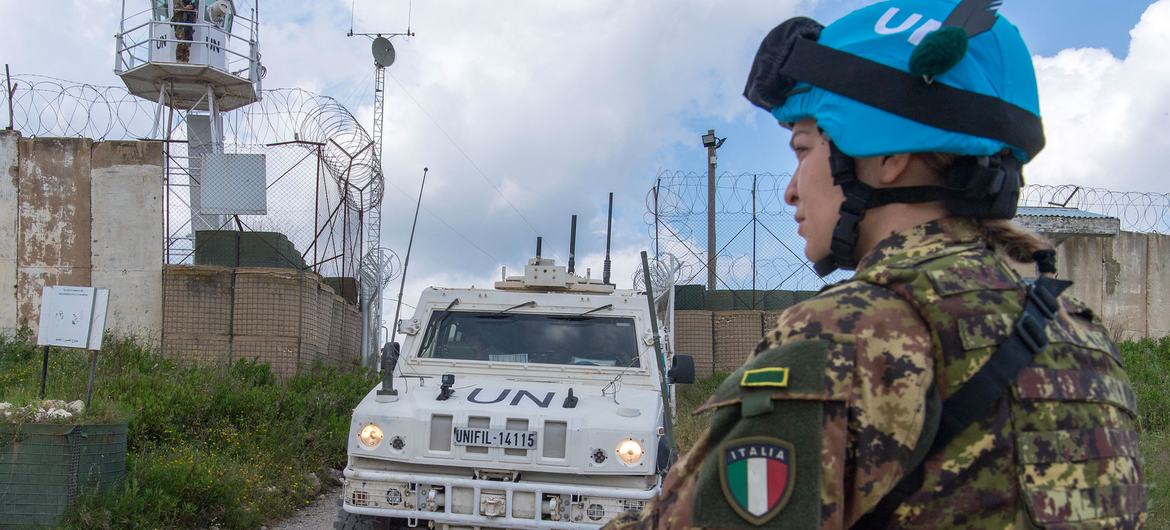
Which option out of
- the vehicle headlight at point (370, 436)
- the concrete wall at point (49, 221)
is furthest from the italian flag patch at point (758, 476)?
the concrete wall at point (49, 221)

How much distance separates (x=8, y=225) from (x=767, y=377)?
1089 centimetres

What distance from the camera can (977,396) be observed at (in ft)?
3.60

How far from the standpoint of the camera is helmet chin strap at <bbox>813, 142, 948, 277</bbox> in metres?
1.26

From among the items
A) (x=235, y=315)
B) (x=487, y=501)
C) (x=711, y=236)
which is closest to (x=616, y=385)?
(x=487, y=501)

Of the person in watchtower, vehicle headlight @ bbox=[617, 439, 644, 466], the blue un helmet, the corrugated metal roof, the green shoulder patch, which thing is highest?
the person in watchtower

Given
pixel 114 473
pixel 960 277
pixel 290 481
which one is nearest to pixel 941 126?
pixel 960 277

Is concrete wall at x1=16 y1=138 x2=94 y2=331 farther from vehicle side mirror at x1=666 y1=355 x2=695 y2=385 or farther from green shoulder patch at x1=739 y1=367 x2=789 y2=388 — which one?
green shoulder patch at x1=739 y1=367 x2=789 y2=388

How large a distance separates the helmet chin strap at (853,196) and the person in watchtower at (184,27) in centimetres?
1699

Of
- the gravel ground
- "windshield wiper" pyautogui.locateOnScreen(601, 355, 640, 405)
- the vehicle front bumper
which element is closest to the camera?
the vehicle front bumper

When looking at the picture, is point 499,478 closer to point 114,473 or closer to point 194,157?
point 114,473

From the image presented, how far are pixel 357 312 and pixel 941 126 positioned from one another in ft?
41.3

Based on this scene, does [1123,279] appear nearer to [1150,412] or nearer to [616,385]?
[1150,412]

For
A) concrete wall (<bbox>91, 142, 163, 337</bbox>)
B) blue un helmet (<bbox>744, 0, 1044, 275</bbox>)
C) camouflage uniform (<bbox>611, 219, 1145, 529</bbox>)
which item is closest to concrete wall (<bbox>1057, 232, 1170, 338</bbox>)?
concrete wall (<bbox>91, 142, 163, 337</bbox>)

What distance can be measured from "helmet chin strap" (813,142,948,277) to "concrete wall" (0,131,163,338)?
32.4ft
